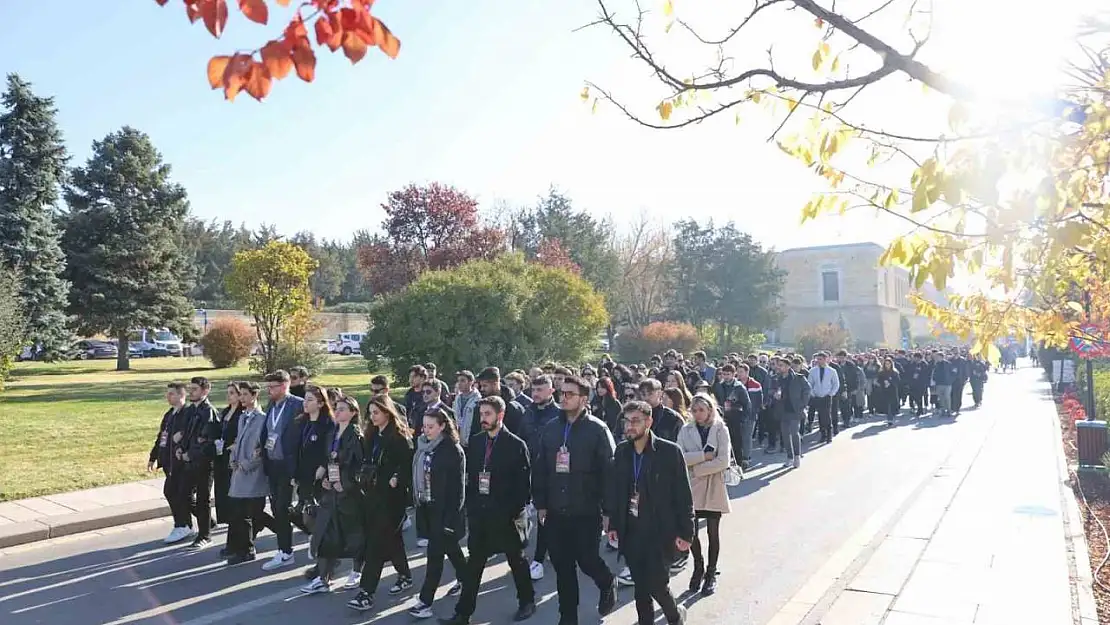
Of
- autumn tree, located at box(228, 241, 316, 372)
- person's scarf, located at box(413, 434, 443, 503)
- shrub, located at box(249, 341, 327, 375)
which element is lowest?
person's scarf, located at box(413, 434, 443, 503)

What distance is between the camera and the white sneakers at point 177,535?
9148 millimetres

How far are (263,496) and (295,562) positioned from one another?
753 millimetres

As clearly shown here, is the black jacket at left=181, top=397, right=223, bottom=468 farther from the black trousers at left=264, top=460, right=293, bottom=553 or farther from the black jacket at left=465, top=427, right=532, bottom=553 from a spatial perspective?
the black jacket at left=465, top=427, right=532, bottom=553

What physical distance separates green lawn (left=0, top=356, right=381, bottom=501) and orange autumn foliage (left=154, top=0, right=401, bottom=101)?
35.9ft

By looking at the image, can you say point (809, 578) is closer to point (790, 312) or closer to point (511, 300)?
point (511, 300)

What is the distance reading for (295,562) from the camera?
8219 millimetres

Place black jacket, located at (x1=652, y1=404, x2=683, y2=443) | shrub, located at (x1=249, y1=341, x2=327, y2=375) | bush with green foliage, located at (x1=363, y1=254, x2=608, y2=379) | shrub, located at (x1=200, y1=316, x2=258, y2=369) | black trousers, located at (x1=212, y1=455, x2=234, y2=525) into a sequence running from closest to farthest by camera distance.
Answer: black jacket, located at (x1=652, y1=404, x2=683, y2=443), black trousers, located at (x1=212, y1=455, x2=234, y2=525), bush with green foliage, located at (x1=363, y1=254, x2=608, y2=379), shrub, located at (x1=249, y1=341, x2=327, y2=375), shrub, located at (x1=200, y1=316, x2=258, y2=369)

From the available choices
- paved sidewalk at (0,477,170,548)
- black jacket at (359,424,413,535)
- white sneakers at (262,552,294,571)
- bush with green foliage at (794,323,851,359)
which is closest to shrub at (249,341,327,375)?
paved sidewalk at (0,477,170,548)

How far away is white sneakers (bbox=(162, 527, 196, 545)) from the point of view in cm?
915

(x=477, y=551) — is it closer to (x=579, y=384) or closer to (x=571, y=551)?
(x=571, y=551)

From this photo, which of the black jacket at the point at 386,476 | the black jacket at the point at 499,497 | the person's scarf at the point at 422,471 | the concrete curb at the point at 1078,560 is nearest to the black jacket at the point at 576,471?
the black jacket at the point at 499,497

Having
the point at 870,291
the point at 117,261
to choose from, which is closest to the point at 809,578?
the point at 117,261

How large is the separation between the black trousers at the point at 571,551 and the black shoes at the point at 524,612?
1.61ft

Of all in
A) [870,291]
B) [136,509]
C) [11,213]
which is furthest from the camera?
[870,291]
